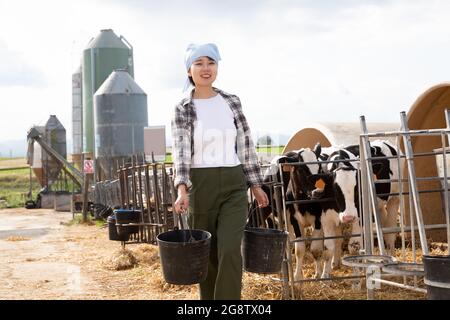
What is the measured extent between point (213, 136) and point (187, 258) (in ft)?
2.63

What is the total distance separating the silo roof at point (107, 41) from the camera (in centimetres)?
2766

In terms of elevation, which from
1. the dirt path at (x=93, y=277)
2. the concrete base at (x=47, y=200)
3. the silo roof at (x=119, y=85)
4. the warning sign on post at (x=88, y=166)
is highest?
the silo roof at (x=119, y=85)

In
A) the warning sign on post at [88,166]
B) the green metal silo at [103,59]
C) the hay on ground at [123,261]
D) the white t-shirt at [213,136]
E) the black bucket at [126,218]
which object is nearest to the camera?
the white t-shirt at [213,136]

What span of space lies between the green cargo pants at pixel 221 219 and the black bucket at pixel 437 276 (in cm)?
115

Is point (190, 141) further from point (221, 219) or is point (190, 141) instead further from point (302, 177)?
point (302, 177)

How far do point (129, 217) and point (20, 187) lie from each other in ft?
121

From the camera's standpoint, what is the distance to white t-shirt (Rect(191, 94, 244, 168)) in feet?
13.0

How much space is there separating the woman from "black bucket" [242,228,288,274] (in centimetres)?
54

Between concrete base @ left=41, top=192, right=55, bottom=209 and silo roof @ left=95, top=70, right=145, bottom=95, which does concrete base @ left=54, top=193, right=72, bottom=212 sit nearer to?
concrete base @ left=41, top=192, right=55, bottom=209

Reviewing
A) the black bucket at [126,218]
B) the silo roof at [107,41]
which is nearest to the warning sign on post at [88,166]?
the silo roof at [107,41]

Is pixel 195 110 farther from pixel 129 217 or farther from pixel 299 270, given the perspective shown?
pixel 129 217

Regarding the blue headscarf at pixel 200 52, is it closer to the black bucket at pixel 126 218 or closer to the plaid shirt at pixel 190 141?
the plaid shirt at pixel 190 141
